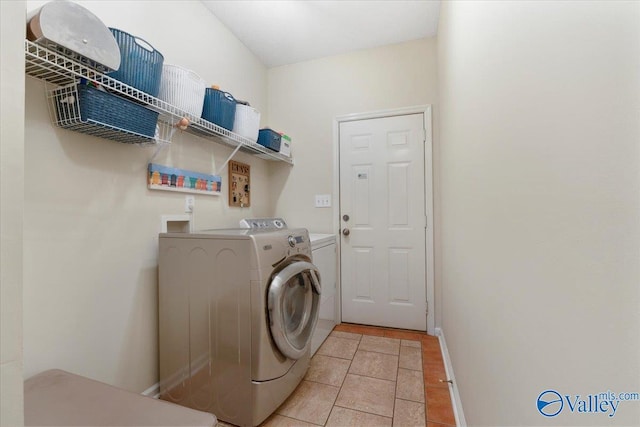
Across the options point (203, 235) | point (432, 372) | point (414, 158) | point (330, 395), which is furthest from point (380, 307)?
point (203, 235)

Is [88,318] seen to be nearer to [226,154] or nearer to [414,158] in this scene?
[226,154]

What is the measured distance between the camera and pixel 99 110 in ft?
3.77

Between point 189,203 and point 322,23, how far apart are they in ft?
6.25

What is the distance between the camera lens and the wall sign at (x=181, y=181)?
64.4 inches

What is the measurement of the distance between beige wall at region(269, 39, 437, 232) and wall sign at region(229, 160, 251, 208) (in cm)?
48

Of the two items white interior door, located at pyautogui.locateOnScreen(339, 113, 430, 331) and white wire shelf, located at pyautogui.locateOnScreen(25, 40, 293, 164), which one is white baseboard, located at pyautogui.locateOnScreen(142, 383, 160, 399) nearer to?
white wire shelf, located at pyautogui.locateOnScreen(25, 40, 293, 164)

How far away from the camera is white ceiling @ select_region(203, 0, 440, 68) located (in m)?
2.15

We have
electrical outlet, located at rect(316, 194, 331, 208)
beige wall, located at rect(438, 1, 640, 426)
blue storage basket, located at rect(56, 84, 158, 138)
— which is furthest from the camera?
electrical outlet, located at rect(316, 194, 331, 208)

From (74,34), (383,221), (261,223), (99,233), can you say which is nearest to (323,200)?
(383,221)

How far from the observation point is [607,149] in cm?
38

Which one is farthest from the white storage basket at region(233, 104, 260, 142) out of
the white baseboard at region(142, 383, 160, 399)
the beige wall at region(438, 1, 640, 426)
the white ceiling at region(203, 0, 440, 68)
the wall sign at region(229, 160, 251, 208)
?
the white baseboard at region(142, 383, 160, 399)

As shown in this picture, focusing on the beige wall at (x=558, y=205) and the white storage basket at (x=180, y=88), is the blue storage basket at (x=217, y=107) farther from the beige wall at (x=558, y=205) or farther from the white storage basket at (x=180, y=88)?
the beige wall at (x=558, y=205)

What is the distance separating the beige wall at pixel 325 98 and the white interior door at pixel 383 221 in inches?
7.6

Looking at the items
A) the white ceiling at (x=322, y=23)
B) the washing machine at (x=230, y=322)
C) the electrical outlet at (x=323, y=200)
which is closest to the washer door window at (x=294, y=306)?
the washing machine at (x=230, y=322)
